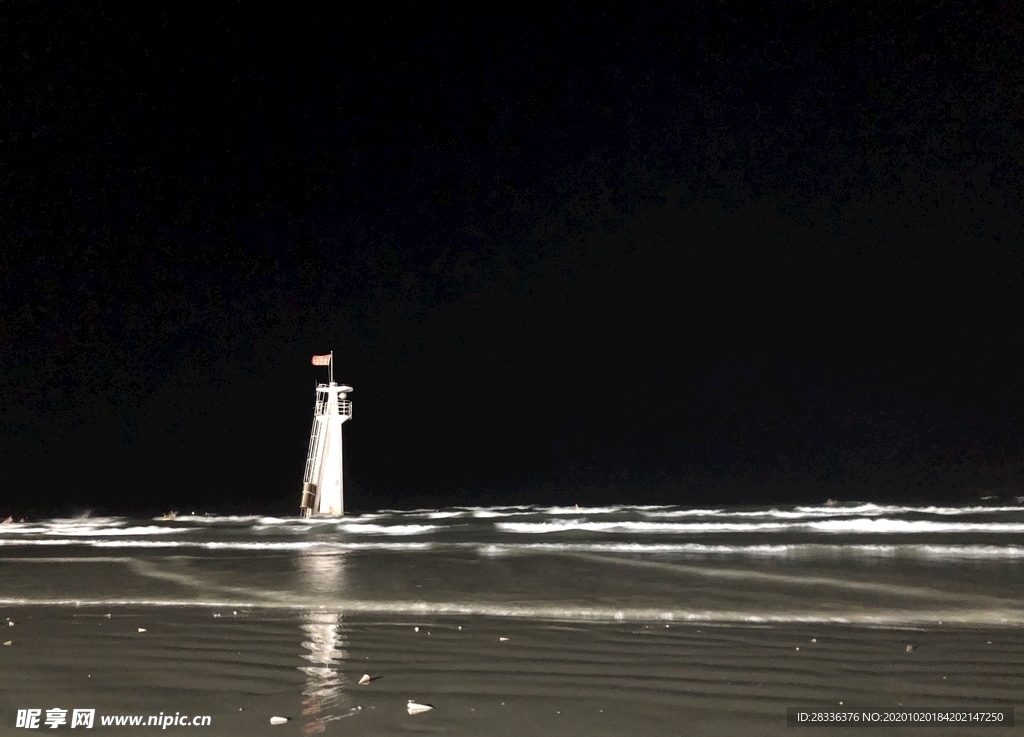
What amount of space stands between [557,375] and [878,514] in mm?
44379

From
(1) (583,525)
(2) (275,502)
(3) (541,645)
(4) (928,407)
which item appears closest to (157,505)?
(2) (275,502)

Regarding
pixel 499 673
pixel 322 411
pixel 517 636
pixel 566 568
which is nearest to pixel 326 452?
pixel 322 411

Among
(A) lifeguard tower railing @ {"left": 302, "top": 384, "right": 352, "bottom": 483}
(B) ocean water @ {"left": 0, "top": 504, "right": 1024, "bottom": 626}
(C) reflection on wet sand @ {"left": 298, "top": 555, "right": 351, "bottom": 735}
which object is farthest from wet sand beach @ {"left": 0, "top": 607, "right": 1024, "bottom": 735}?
(A) lifeguard tower railing @ {"left": 302, "top": 384, "right": 352, "bottom": 483}

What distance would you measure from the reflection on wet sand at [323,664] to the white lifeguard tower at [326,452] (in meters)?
11.7

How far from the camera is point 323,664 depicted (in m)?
6.80

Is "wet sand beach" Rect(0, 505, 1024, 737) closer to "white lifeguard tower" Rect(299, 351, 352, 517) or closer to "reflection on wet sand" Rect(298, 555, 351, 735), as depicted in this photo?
"reflection on wet sand" Rect(298, 555, 351, 735)

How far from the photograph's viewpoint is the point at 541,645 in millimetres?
7488

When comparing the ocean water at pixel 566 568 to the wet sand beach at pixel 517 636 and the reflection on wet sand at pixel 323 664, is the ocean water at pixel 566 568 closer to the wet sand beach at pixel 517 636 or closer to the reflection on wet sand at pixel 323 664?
the wet sand beach at pixel 517 636

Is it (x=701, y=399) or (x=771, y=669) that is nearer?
(x=771, y=669)

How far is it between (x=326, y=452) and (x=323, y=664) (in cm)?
1767

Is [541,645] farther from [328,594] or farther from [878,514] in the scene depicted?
[878,514]

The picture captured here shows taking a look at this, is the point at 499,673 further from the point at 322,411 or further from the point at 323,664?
the point at 322,411

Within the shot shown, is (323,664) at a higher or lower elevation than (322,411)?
lower

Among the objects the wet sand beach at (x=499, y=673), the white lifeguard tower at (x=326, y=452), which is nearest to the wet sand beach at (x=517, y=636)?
the wet sand beach at (x=499, y=673)
